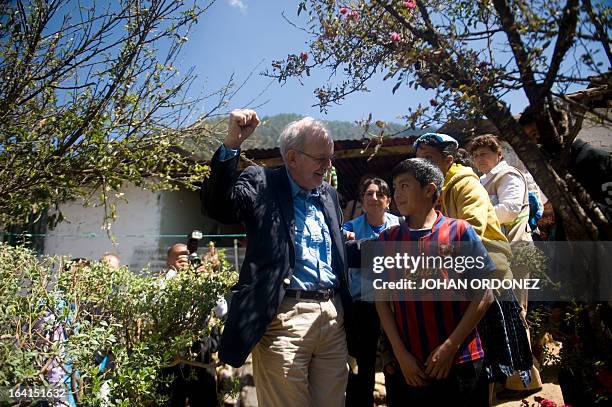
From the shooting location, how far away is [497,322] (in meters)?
2.32

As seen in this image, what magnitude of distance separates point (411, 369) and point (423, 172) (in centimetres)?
97

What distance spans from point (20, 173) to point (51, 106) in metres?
0.52

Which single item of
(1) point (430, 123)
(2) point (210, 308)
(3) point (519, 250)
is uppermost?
(1) point (430, 123)

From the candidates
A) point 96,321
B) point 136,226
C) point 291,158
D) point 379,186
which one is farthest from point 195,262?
point 136,226

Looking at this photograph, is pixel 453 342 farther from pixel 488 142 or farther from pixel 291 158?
pixel 488 142

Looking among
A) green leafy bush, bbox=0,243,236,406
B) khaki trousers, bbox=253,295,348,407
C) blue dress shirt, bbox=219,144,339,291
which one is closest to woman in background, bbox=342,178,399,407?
khaki trousers, bbox=253,295,348,407

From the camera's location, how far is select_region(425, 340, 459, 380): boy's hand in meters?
2.04

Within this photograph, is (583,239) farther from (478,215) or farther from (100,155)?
(100,155)

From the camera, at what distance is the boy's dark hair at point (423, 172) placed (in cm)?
231

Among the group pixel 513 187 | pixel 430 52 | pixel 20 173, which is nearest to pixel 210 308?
pixel 20 173

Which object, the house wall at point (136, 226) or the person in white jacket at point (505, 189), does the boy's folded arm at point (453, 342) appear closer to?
the person in white jacket at point (505, 189)

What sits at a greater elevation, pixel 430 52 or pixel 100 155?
pixel 430 52

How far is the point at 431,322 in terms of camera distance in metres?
2.15

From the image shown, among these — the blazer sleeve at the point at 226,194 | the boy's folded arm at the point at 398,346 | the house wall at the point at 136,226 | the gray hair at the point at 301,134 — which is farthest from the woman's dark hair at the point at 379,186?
the house wall at the point at 136,226
